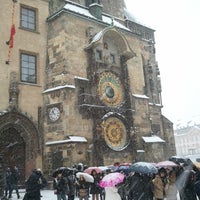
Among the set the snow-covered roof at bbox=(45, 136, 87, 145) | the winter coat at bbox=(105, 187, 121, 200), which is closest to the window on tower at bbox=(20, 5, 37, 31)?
the snow-covered roof at bbox=(45, 136, 87, 145)

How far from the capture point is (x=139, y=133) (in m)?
20.4

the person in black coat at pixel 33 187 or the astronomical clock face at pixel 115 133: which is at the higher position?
the astronomical clock face at pixel 115 133

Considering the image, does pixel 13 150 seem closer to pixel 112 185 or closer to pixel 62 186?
pixel 62 186

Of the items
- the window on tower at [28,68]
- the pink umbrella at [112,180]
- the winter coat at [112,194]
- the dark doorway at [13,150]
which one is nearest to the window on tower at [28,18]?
the window on tower at [28,68]

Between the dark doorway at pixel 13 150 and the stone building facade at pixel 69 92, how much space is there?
53mm

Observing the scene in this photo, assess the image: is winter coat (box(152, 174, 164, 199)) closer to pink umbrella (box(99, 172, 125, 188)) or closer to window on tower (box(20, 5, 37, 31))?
pink umbrella (box(99, 172, 125, 188))

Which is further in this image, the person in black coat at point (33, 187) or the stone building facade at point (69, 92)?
the stone building facade at point (69, 92)

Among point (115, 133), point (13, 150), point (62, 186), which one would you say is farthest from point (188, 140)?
point (62, 186)

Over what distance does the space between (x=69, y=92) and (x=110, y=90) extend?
10.2 feet

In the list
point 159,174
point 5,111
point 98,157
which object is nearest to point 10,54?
point 5,111

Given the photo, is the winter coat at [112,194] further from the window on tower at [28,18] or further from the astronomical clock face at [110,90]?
the window on tower at [28,18]

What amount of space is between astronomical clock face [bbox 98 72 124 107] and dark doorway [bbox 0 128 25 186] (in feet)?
17.6

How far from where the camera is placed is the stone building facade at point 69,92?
16953mm

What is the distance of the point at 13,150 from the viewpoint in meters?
16.9
